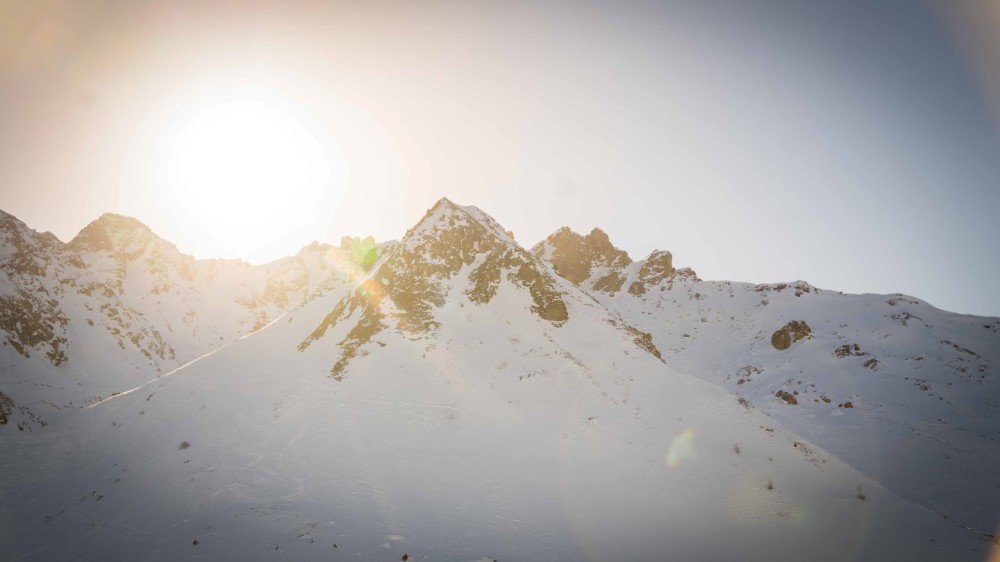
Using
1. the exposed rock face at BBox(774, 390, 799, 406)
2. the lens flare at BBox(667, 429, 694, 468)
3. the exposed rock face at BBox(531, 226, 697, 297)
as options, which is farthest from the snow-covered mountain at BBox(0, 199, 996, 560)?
the exposed rock face at BBox(531, 226, 697, 297)

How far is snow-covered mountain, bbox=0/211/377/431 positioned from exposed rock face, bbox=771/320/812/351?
85.0m

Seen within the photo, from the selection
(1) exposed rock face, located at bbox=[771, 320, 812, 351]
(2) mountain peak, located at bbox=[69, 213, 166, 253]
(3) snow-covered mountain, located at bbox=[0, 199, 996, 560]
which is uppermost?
(2) mountain peak, located at bbox=[69, 213, 166, 253]

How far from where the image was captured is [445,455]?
Result: 23.6 meters

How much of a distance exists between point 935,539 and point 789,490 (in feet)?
18.7

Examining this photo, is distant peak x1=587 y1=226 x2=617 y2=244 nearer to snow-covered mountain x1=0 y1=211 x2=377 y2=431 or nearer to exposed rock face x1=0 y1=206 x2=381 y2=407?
exposed rock face x1=0 y1=206 x2=381 y2=407

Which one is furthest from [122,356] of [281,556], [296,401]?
[281,556]

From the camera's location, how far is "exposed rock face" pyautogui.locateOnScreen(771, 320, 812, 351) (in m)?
84.7

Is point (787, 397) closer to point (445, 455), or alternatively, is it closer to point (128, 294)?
point (445, 455)

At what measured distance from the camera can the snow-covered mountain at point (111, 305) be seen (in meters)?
64.6

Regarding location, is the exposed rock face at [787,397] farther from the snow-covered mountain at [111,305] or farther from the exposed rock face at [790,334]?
the snow-covered mountain at [111,305]


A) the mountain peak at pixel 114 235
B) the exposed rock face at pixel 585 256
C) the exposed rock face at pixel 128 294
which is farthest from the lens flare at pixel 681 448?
the mountain peak at pixel 114 235

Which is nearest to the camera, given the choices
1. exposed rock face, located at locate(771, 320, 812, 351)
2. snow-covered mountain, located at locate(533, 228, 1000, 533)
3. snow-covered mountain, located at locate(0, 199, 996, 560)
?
snow-covered mountain, located at locate(0, 199, 996, 560)

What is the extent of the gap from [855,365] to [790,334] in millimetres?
14614

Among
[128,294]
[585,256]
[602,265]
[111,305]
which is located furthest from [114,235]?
[602,265]
